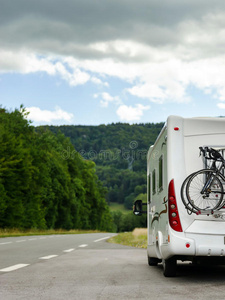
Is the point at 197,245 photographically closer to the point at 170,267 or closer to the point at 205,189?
the point at 205,189

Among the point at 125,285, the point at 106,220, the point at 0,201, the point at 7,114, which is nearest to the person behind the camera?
the point at 125,285

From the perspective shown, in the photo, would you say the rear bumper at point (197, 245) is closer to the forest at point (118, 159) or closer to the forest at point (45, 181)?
the forest at point (45, 181)

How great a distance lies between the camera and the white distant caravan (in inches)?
332

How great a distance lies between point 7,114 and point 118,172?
97.2 metres

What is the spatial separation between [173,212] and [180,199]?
23 cm

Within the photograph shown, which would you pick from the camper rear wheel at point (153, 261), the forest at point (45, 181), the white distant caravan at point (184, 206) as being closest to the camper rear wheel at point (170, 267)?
the white distant caravan at point (184, 206)

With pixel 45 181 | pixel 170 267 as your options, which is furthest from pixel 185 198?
pixel 45 181

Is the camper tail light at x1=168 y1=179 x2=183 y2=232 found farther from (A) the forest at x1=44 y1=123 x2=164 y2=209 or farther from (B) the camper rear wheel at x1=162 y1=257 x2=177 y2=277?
(A) the forest at x1=44 y1=123 x2=164 y2=209

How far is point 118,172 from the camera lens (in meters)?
158

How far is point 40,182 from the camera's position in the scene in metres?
63.1

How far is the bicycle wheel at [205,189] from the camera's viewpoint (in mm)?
8602

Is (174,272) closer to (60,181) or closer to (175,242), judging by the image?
(175,242)

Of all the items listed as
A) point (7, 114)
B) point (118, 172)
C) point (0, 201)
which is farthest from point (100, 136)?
point (0, 201)

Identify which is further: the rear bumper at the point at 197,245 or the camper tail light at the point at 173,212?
the camper tail light at the point at 173,212
